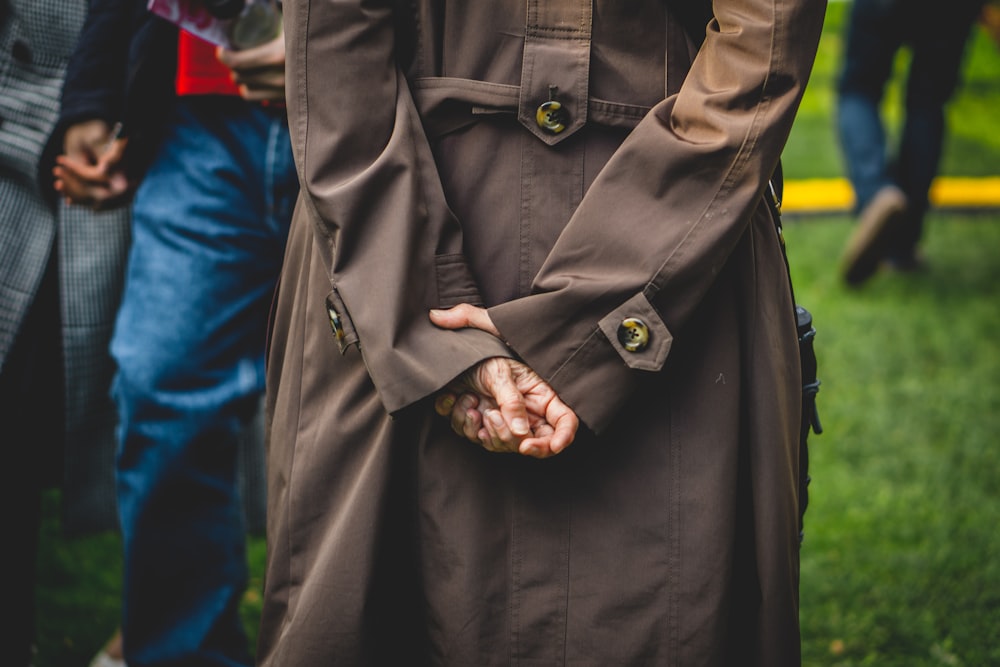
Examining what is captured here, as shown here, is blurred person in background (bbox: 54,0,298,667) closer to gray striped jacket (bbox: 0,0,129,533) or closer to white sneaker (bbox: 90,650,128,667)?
gray striped jacket (bbox: 0,0,129,533)

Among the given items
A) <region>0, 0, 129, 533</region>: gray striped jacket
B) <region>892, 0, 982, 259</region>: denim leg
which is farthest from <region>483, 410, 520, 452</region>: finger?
<region>892, 0, 982, 259</region>: denim leg

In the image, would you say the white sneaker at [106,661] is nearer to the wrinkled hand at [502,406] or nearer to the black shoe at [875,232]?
the wrinkled hand at [502,406]

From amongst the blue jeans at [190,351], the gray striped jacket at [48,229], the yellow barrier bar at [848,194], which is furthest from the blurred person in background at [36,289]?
the yellow barrier bar at [848,194]

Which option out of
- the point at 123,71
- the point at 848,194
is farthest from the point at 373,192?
the point at 848,194

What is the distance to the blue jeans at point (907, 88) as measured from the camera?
489 centimetres

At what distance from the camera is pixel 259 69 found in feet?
6.81

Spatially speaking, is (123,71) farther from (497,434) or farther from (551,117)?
(497,434)

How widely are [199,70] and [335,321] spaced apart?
864 mm

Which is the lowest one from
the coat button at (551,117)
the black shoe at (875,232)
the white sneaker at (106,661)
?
the white sneaker at (106,661)

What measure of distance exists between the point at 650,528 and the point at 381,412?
0.45m

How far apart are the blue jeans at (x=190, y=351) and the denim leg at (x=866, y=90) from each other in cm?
370

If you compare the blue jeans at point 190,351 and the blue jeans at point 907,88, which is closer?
the blue jeans at point 190,351

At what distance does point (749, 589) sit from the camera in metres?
1.64

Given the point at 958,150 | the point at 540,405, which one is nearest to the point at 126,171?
the point at 540,405
